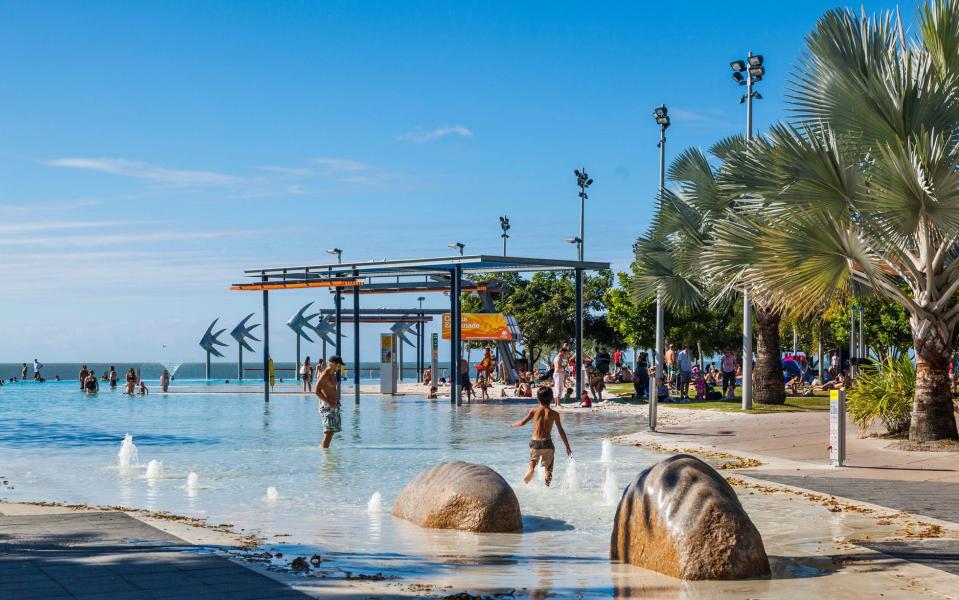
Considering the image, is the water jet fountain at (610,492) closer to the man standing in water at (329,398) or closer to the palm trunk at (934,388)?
the palm trunk at (934,388)

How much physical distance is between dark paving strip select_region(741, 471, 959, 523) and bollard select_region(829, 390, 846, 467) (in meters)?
1.17

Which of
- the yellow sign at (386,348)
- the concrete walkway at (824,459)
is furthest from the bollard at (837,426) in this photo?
the yellow sign at (386,348)

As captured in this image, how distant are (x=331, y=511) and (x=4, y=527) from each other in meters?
3.77

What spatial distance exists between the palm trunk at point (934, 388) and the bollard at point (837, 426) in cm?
252

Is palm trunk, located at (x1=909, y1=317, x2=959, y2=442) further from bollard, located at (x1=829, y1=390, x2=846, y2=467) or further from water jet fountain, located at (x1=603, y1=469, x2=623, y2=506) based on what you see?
water jet fountain, located at (x1=603, y1=469, x2=623, y2=506)

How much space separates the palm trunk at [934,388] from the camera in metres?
16.6

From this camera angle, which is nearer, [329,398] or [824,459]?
[824,459]

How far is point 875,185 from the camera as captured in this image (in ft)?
51.2

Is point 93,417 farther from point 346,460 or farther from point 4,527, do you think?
point 4,527

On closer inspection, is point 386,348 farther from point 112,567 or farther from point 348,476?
point 112,567

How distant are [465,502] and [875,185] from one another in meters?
9.30

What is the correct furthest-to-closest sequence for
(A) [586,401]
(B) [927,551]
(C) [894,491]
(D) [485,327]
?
(D) [485,327], (A) [586,401], (C) [894,491], (B) [927,551]

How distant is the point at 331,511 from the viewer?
11.6m

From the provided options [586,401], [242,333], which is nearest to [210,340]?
[242,333]
